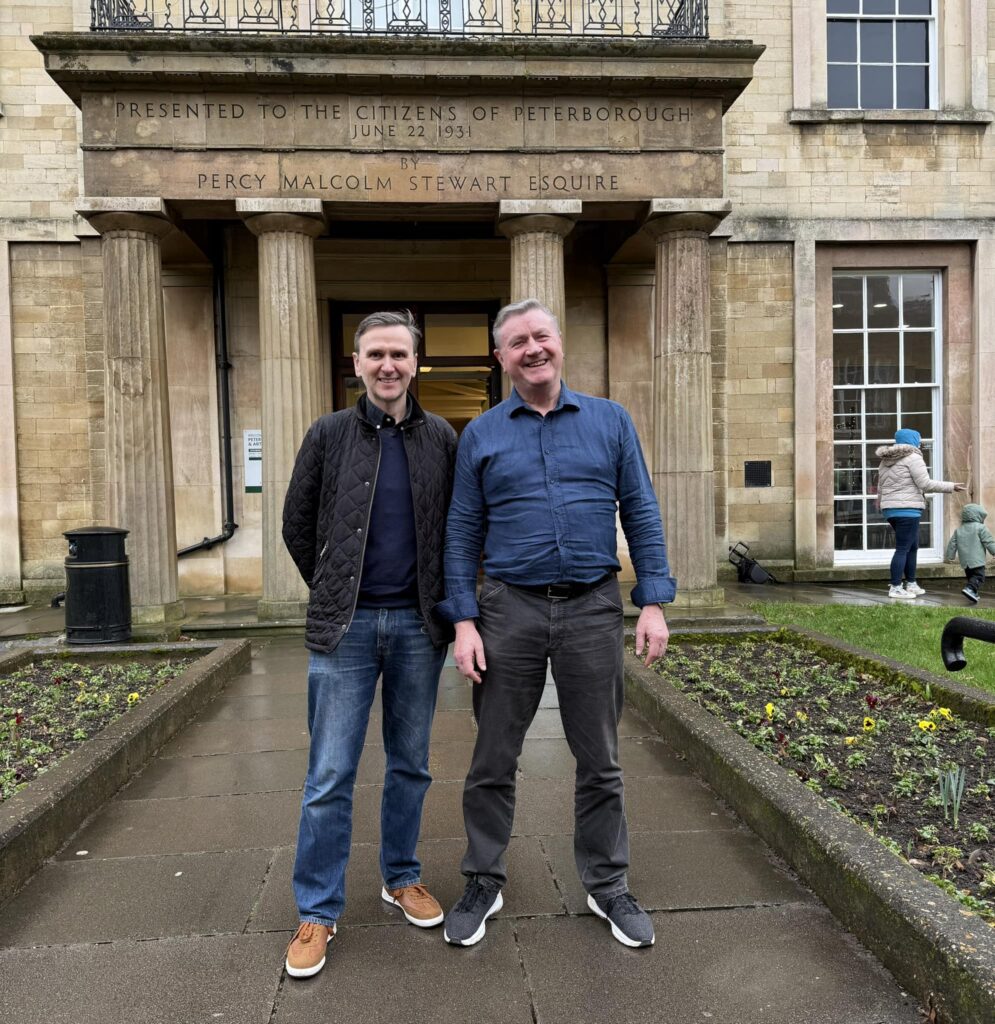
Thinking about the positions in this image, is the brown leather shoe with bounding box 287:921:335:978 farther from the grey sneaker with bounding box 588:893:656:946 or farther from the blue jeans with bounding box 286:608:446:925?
the grey sneaker with bounding box 588:893:656:946

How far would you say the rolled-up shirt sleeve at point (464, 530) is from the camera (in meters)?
3.01

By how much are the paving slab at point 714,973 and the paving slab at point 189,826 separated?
149cm

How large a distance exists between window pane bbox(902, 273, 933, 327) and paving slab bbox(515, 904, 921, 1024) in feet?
39.0

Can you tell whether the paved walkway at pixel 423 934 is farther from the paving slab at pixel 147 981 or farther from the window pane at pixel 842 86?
the window pane at pixel 842 86

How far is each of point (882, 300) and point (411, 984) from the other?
1272 cm

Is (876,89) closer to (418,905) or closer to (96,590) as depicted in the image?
(96,590)

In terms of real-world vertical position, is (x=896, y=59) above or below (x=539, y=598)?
above

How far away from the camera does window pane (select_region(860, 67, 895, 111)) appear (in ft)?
41.9

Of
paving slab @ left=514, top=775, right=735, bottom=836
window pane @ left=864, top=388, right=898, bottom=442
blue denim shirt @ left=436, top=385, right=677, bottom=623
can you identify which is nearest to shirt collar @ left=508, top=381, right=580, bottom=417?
blue denim shirt @ left=436, top=385, right=677, bottom=623

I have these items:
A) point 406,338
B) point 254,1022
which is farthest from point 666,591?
point 254,1022

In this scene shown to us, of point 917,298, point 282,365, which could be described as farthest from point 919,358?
point 282,365

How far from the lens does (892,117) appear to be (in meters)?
12.4

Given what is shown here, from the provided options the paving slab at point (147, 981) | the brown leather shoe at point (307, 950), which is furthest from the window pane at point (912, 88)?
the paving slab at point (147, 981)

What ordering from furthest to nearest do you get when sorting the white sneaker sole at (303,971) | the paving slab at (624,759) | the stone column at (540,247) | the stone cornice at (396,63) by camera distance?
the stone column at (540,247) → the stone cornice at (396,63) → the paving slab at (624,759) → the white sneaker sole at (303,971)
